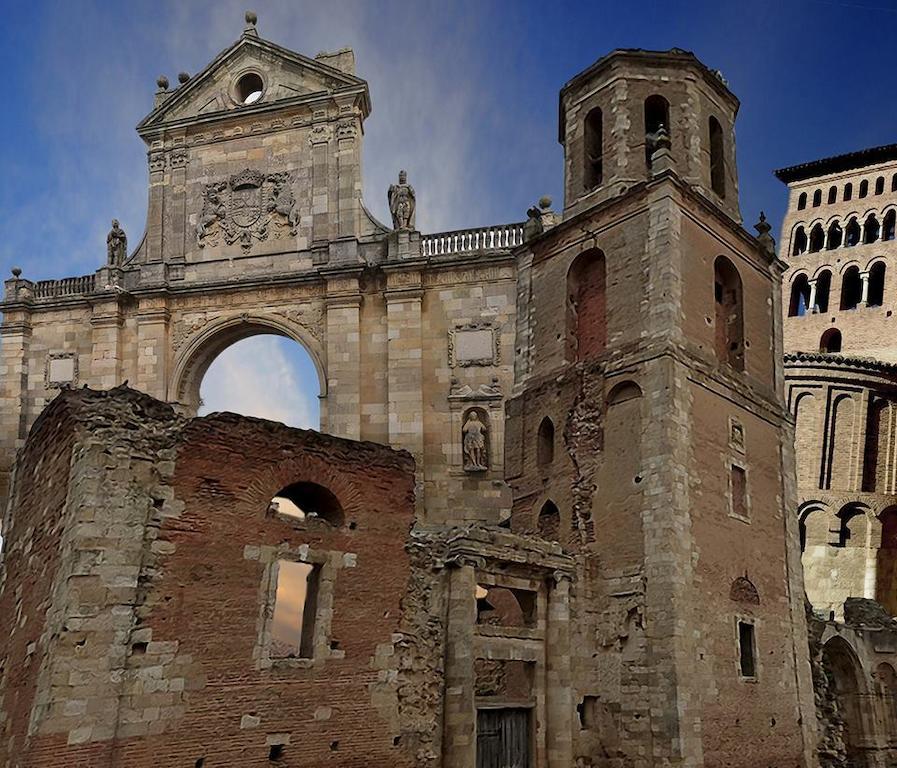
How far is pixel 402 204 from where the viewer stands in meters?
31.5

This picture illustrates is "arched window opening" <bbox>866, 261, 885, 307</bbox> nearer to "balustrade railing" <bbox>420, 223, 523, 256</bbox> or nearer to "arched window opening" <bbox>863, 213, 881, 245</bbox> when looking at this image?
"arched window opening" <bbox>863, 213, 881, 245</bbox>

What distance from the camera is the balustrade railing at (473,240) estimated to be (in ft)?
99.0

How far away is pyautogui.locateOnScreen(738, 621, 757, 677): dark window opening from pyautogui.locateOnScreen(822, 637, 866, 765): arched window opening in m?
8.27

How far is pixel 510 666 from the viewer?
63.1 feet

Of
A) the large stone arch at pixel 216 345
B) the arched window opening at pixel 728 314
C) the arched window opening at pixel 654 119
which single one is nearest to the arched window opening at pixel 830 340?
the large stone arch at pixel 216 345

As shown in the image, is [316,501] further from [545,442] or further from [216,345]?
[216,345]

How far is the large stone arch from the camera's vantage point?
31.1m

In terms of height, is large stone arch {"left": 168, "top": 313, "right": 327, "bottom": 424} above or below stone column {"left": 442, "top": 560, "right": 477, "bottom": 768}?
above

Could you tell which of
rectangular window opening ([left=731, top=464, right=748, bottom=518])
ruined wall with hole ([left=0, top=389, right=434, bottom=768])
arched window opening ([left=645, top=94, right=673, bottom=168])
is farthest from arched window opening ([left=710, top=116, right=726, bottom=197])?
ruined wall with hole ([left=0, top=389, right=434, bottom=768])

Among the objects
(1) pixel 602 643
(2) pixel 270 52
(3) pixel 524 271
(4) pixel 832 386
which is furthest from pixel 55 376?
(4) pixel 832 386

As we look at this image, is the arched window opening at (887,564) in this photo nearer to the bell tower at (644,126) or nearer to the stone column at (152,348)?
the bell tower at (644,126)

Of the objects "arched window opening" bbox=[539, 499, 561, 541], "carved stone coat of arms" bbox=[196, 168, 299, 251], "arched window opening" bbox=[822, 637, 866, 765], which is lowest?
"arched window opening" bbox=[822, 637, 866, 765]

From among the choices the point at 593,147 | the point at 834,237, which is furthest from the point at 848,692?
the point at 834,237

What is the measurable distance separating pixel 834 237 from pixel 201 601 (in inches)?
2193
